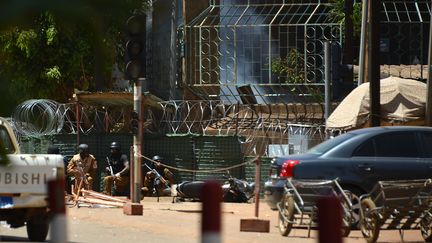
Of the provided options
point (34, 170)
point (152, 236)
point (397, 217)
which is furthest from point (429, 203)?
point (34, 170)

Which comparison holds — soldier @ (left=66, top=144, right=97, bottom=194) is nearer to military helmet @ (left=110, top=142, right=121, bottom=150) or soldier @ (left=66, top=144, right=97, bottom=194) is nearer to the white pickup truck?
military helmet @ (left=110, top=142, right=121, bottom=150)

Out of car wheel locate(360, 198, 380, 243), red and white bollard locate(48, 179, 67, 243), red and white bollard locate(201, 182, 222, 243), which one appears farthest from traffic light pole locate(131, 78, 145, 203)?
red and white bollard locate(201, 182, 222, 243)

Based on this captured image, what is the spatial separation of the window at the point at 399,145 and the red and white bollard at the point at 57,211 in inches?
446

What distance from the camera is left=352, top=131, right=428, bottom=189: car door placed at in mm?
14492

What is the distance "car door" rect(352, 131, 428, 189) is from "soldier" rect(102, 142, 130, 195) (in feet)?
31.6

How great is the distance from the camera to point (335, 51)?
22.2 m

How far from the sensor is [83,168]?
22844mm

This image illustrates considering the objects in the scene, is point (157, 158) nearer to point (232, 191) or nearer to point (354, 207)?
point (232, 191)

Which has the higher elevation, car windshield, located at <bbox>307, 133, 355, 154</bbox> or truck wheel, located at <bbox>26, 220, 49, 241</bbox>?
car windshield, located at <bbox>307, 133, 355, 154</bbox>

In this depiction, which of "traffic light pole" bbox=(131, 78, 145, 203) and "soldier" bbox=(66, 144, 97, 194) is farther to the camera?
"soldier" bbox=(66, 144, 97, 194)

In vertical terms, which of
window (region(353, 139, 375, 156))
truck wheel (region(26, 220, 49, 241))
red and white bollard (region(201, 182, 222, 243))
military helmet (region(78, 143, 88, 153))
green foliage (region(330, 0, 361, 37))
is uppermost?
green foliage (region(330, 0, 361, 37))

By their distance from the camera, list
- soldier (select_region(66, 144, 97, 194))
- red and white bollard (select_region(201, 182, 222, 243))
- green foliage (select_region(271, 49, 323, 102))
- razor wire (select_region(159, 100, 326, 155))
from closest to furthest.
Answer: red and white bollard (select_region(201, 182, 222, 243)), soldier (select_region(66, 144, 97, 194)), razor wire (select_region(159, 100, 326, 155)), green foliage (select_region(271, 49, 323, 102))

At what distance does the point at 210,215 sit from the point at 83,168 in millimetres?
19437

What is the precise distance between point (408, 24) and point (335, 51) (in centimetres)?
760
